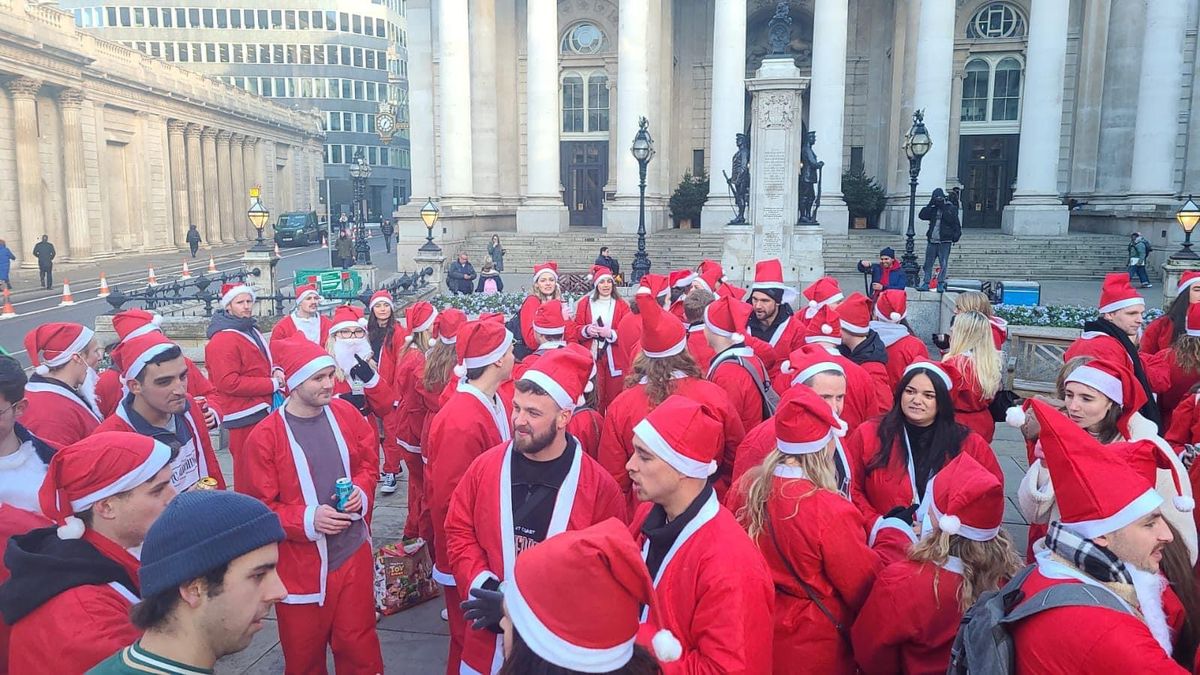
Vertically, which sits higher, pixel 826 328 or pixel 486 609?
pixel 826 328

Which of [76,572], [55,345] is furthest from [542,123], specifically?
[76,572]

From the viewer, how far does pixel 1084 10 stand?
107ft

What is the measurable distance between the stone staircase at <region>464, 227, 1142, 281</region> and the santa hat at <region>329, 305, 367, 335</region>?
62.5 ft

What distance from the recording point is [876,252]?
87.5ft

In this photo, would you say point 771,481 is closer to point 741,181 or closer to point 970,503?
point 970,503

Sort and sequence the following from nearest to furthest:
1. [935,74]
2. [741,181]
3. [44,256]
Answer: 1. [741,181]
2. [935,74]
3. [44,256]

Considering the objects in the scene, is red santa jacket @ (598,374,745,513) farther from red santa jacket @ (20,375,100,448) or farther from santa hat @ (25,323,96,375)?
santa hat @ (25,323,96,375)

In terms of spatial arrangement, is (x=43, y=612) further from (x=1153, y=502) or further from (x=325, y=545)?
(x=1153, y=502)

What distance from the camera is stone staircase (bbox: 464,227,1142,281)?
25641mm

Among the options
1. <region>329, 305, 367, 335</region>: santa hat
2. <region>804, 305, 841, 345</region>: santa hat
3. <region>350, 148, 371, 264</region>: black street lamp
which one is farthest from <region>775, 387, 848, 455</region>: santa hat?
<region>350, 148, 371, 264</region>: black street lamp

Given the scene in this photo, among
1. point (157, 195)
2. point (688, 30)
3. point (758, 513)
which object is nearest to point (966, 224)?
point (688, 30)

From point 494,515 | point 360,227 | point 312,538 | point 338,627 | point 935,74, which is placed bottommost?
point 338,627

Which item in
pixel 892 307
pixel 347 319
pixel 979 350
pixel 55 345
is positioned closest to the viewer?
pixel 55 345

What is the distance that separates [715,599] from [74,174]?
43740mm
